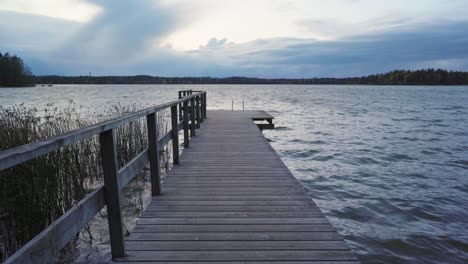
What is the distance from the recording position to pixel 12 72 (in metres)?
72.5

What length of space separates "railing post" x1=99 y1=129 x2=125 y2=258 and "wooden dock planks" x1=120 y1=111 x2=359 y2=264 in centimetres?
14

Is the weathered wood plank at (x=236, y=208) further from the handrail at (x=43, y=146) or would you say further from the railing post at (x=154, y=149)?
the handrail at (x=43, y=146)

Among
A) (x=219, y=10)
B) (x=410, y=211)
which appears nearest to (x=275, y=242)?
(x=410, y=211)

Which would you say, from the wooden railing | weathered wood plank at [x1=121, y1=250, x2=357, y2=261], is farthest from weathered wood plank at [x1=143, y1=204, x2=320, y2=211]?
weathered wood plank at [x1=121, y1=250, x2=357, y2=261]

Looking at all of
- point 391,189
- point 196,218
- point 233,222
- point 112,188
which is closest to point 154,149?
point 196,218

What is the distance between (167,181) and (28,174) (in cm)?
172

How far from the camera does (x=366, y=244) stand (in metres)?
4.58

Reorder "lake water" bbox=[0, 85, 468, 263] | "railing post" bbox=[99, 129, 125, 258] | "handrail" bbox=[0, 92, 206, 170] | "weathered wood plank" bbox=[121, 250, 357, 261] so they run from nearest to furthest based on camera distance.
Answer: "handrail" bbox=[0, 92, 206, 170] → "railing post" bbox=[99, 129, 125, 258] → "weathered wood plank" bbox=[121, 250, 357, 261] → "lake water" bbox=[0, 85, 468, 263]

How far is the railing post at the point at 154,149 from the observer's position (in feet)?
11.9

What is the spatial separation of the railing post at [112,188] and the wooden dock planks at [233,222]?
145 mm

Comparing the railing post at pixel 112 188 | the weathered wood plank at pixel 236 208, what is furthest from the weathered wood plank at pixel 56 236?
the weathered wood plank at pixel 236 208

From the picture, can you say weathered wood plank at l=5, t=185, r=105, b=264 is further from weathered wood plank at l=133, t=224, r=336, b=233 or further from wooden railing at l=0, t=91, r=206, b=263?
weathered wood plank at l=133, t=224, r=336, b=233

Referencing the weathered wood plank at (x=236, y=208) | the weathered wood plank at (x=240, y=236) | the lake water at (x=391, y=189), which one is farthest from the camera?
the lake water at (x=391, y=189)

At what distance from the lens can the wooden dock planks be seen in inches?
103
